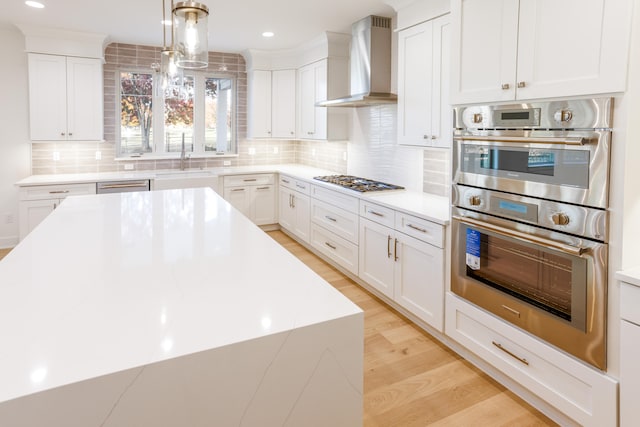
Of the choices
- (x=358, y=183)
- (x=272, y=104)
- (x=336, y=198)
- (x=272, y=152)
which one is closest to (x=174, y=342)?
(x=336, y=198)

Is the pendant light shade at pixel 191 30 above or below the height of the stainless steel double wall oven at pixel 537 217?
above

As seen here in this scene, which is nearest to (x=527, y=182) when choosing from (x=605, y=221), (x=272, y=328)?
(x=605, y=221)

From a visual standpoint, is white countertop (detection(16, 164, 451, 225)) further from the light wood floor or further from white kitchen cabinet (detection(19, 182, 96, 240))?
the light wood floor

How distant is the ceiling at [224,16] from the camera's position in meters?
3.74

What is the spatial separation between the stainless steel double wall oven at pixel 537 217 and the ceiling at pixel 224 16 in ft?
6.32

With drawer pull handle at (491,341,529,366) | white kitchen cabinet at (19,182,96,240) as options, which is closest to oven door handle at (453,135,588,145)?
drawer pull handle at (491,341,529,366)

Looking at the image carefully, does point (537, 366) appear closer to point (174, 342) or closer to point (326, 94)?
point (174, 342)

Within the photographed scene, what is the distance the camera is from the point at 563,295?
6.52 feet

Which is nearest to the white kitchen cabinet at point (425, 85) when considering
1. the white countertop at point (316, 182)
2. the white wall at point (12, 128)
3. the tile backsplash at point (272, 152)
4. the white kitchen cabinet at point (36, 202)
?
the tile backsplash at point (272, 152)

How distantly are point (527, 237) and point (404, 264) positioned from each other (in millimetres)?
1164

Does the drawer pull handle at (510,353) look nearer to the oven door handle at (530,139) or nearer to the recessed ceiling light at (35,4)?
the oven door handle at (530,139)

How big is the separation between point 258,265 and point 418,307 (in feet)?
5.54

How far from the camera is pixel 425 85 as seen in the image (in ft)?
10.7

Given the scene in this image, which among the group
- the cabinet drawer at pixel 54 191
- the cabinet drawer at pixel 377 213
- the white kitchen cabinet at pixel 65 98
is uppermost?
the white kitchen cabinet at pixel 65 98
